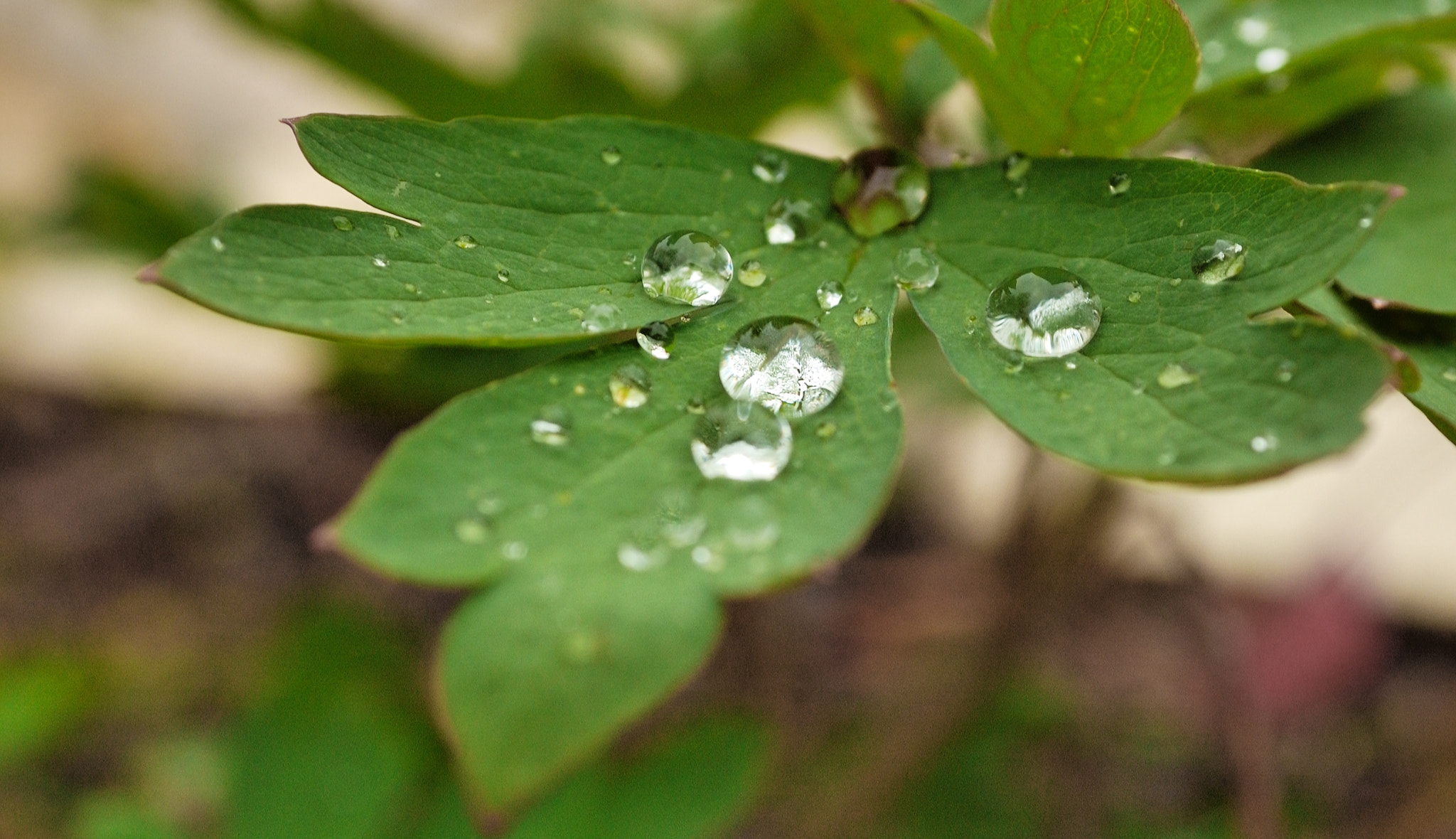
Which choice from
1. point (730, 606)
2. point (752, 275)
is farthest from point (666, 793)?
point (752, 275)

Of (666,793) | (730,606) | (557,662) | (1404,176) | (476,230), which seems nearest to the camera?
(557,662)

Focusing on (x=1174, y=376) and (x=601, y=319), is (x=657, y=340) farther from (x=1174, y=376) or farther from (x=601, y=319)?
(x=1174, y=376)

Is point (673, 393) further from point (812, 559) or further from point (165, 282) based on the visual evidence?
point (165, 282)

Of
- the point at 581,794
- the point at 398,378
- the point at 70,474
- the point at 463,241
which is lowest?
the point at 70,474

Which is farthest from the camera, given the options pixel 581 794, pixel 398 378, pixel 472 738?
pixel 398 378

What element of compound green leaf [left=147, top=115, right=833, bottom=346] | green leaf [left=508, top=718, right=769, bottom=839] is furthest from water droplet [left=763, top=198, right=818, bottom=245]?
green leaf [left=508, top=718, right=769, bottom=839]

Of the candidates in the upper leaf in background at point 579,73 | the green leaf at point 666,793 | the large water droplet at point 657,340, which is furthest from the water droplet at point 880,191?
the green leaf at point 666,793

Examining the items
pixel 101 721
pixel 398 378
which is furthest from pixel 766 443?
pixel 101 721
